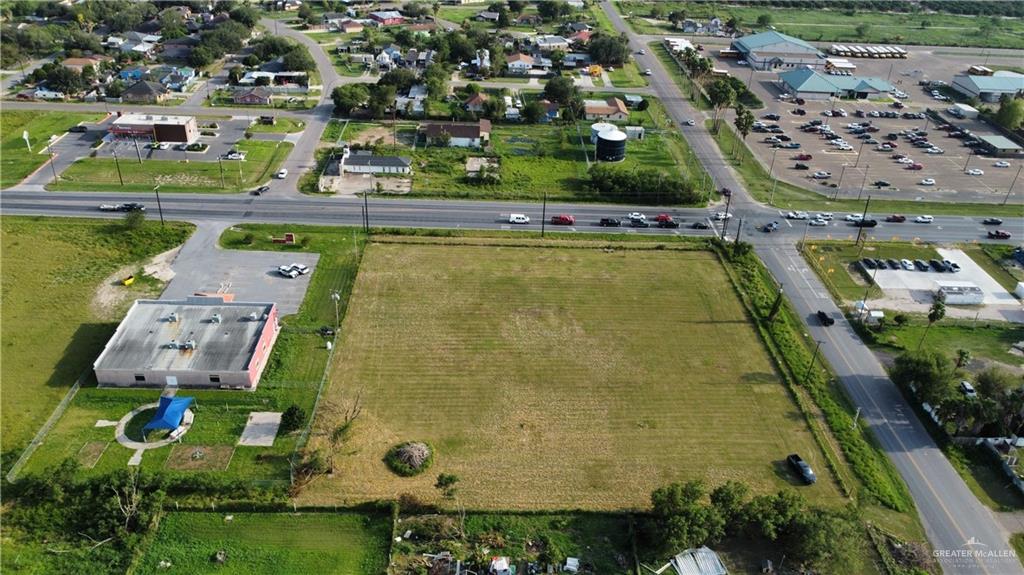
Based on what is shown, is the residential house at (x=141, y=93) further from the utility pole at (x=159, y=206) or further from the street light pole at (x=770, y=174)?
the street light pole at (x=770, y=174)

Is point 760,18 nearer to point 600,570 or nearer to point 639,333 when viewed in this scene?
point 639,333

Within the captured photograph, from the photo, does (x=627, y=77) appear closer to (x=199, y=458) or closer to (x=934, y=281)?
(x=934, y=281)

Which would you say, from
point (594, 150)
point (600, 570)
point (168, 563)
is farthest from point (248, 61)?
point (600, 570)

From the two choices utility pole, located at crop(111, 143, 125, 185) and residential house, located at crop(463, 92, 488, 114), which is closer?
utility pole, located at crop(111, 143, 125, 185)

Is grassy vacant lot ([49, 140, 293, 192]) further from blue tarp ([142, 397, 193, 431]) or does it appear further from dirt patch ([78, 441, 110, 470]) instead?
dirt patch ([78, 441, 110, 470])

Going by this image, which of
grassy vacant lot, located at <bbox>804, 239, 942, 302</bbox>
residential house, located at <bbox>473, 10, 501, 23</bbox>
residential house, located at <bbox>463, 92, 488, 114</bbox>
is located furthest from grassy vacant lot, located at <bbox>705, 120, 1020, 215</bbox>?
residential house, located at <bbox>473, 10, 501, 23</bbox>
